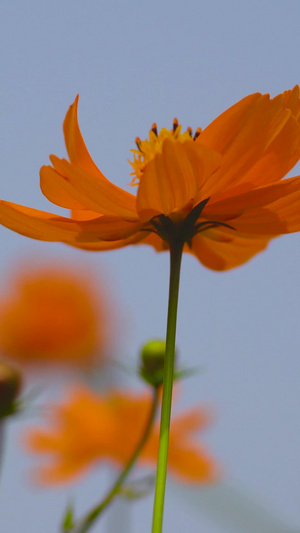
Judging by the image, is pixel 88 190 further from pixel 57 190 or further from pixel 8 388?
pixel 8 388

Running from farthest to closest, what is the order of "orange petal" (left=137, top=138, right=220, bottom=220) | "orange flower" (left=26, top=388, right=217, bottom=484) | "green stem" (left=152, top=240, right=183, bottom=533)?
1. "orange flower" (left=26, top=388, right=217, bottom=484)
2. "orange petal" (left=137, top=138, right=220, bottom=220)
3. "green stem" (left=152, top=240, right=183, bottom=533)

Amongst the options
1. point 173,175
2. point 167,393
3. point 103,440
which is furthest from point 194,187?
point 103,440

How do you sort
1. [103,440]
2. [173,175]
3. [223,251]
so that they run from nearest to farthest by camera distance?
[173,175]
[223,251]
[103,440]

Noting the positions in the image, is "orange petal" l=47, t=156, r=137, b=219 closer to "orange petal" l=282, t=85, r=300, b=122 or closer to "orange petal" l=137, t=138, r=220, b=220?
"orange petal" l=137, t=138, r=220, b=220

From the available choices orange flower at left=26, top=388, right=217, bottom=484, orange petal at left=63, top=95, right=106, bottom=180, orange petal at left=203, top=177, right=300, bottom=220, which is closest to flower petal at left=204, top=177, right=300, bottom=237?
orange petal at left=203, top=177, right=300, bottom=220

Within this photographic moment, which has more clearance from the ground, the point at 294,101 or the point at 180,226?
the point at 294,101

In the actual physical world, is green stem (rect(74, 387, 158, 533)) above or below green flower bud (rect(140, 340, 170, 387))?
below

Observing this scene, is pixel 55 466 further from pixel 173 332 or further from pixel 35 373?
pixel 173 332
